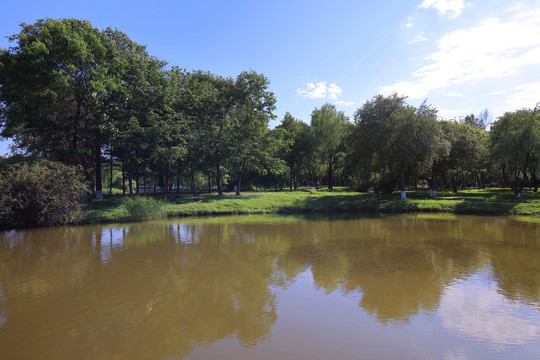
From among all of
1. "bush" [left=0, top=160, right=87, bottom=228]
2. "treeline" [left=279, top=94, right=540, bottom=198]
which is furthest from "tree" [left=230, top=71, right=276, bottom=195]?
"bush" [left=0, top=160, right=87, bottom=228]

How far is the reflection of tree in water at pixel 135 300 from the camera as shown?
5.63m

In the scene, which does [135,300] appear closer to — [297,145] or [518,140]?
[518,140]

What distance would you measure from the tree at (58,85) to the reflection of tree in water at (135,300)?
1451 cm

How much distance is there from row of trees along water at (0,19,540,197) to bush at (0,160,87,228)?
4.33 m

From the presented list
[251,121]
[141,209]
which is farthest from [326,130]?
[141,209]

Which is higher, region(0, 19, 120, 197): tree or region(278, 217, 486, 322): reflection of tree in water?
region(0, 19, 120, 197): tree

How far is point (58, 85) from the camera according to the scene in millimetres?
22375

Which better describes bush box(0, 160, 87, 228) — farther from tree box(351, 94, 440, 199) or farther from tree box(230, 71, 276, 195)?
tree box(351, 94, 440, 199)

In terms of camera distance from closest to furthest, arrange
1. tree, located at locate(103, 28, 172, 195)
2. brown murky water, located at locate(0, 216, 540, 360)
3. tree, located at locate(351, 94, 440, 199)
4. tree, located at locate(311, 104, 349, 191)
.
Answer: brown murky water, located at locate(0, 216, 540, 360)
tree, located at locate(103, 28, 172, 195)
tree, located at locate(351, 94, 440, 199)
tree, located at locate(311, 104, 349, 191)

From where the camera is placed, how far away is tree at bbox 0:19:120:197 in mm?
21766

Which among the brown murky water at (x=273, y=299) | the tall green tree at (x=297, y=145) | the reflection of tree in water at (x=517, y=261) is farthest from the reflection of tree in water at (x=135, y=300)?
the tall green tree at (x=297, y=145)

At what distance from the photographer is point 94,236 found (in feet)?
55.4

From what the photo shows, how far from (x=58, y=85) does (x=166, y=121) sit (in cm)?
927

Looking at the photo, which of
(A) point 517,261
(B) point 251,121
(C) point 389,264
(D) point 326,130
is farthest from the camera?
(D) point 326,130
